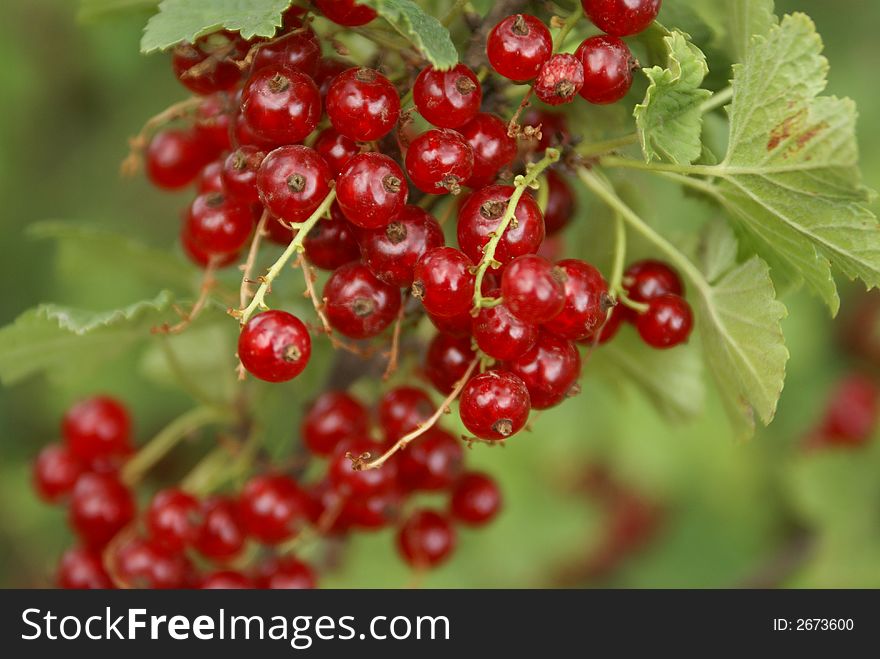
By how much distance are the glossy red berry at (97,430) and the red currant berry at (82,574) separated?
0.60 feet

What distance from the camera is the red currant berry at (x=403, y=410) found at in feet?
3.34

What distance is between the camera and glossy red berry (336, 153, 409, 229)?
2.51 ft

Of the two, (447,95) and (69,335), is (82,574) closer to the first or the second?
(69,335)

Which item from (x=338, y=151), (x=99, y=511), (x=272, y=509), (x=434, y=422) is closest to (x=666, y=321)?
(x=434, y=422)

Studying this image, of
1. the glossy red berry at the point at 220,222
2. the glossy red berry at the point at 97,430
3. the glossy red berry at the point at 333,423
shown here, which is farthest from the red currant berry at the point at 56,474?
the glossy red berry at the point at 220,222

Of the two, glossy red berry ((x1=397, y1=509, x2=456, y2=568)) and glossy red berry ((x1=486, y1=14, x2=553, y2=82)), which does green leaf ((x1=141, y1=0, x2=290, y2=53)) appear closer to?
glossy red berry ((x1=486, y1=14, x2=553, y2=82))

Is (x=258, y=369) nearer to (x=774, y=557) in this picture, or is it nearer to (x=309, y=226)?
(x=309, y=226)

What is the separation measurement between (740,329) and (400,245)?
1.22ft

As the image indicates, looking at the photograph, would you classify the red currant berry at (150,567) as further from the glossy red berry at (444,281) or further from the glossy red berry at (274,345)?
the glossy red berry at (444,281)

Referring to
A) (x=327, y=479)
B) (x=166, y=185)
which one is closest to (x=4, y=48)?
(x=166, y=185)

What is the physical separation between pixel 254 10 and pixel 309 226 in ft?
0.64

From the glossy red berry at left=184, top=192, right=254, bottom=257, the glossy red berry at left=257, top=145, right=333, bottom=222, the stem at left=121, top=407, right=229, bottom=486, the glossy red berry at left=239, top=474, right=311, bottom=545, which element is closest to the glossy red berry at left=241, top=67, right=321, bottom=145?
the glossy red berry at left=257, top=145, right=333, bottom=222

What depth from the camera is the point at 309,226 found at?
0.79 meters
